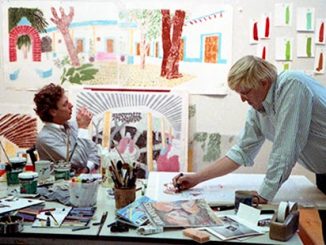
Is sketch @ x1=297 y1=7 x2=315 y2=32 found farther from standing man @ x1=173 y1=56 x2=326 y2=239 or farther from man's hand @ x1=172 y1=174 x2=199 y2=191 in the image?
man's hand @ x1=172 y1=174 x2=199 y2=191

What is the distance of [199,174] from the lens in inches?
88.3

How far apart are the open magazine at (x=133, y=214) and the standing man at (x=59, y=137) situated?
832 mm

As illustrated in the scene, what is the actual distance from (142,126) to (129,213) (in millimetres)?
1726

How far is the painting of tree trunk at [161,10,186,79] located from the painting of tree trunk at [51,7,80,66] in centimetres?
66

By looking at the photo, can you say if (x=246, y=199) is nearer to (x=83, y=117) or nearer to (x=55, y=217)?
(x=55, y=217)

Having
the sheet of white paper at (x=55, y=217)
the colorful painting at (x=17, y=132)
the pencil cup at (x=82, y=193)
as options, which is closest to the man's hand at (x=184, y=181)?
the pencil cup at (x=82, y=193)

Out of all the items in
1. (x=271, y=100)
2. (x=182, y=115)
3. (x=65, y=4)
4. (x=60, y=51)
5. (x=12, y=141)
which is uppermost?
(x=65, y=4)

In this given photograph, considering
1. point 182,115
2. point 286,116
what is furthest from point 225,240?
point 182,115

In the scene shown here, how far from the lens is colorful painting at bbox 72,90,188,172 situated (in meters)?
3.43

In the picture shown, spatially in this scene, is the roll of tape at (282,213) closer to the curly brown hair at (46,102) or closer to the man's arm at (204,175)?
the man's arm at (204,175)

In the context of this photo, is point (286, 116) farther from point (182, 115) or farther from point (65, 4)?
point (65, 4)

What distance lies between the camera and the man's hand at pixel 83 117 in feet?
11.2

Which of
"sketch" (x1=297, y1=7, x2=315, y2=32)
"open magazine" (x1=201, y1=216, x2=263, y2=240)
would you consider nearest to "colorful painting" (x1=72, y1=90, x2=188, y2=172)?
"sketch" (x1=297, y1=7, x2=315, y2=32)

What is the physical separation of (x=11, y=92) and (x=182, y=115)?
1.32 m
